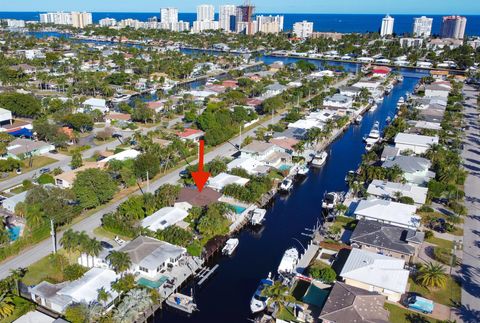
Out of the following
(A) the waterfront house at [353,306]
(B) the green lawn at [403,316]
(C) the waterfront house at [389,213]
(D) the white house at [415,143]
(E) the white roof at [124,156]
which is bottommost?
(B) the green lawn at [403,316]

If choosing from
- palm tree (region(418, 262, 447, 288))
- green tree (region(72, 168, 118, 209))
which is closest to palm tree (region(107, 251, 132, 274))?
green tree (region(72, 168, 118, 209))

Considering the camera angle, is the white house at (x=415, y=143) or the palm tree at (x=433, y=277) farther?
the white house at (x=415, y=143)

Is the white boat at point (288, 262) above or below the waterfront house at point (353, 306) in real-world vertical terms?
below

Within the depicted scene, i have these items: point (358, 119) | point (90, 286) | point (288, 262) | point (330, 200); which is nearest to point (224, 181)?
point (330, 200)

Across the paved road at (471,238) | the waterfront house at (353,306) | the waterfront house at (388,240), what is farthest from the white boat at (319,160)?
the waterfront house at (353,306)

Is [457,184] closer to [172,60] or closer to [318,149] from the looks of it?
[318,149]

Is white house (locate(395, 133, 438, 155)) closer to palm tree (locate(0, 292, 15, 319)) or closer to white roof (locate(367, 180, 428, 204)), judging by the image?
white roof (locate(367, 180, 428, 204))

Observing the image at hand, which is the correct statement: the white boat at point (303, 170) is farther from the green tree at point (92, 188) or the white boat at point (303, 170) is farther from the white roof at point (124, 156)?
the green tree at point (92, 188)

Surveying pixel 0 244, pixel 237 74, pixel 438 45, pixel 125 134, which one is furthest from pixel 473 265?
pixel 438 45
